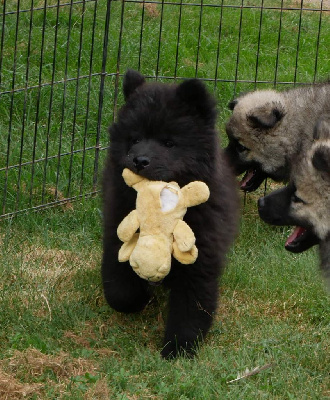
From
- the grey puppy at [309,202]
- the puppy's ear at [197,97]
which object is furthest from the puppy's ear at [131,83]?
the grey puppy at [309,202]

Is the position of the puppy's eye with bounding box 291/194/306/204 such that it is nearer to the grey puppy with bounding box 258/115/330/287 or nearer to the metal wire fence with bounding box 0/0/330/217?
the grey puppy with bounding box 258/115/330/287

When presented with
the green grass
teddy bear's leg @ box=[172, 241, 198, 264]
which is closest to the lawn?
the green grass

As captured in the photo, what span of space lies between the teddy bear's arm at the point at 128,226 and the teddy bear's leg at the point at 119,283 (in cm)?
26

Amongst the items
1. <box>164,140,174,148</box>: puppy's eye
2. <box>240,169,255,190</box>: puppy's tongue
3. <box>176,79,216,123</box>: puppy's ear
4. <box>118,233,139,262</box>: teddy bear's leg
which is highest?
<box>176,79,216,123</box>: puppy's ear

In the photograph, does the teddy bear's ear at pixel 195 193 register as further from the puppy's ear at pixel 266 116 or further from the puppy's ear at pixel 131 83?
the puppy's ear at pixel 266 116

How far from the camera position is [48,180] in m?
6.10

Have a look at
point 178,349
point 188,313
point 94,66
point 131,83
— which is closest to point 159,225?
point 188,313

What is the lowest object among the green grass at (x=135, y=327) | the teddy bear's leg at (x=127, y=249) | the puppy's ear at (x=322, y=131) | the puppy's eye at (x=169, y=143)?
the green grass at (x=135, y=327)

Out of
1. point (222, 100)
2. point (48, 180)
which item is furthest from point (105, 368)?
→ point (222, 100)

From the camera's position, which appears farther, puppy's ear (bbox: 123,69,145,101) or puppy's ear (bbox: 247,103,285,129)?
puppy's ear (bbox: 247,103,285,129)

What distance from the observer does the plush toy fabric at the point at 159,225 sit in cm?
392

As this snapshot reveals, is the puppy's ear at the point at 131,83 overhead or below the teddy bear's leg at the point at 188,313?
overhead

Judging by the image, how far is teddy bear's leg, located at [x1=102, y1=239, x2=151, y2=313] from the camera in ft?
14.1

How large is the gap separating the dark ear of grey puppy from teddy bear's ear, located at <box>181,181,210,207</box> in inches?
20.1
